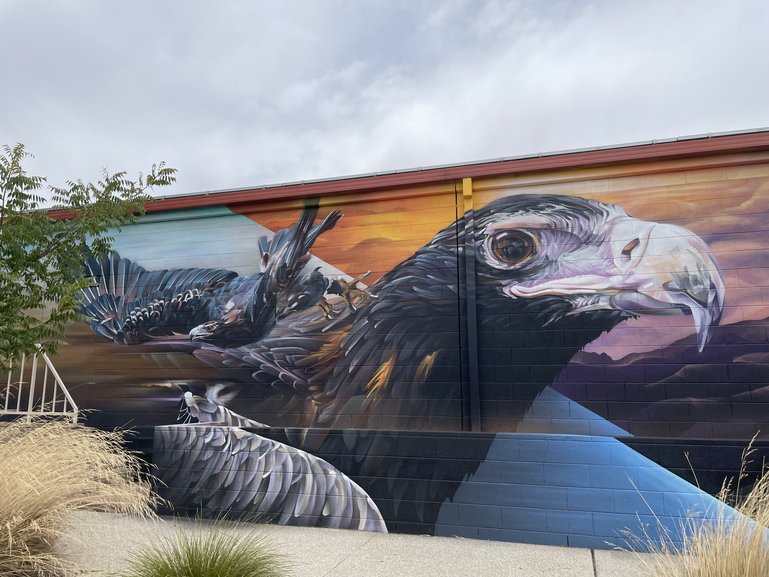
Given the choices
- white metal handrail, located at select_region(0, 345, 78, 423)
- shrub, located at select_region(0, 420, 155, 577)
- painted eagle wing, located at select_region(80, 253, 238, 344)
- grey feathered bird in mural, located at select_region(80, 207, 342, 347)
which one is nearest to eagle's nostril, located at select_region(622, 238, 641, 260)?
grey feathered bird in mural, located at select_region(80, 207, 342, 347)

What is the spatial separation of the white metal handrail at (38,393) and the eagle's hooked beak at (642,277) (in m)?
5.92

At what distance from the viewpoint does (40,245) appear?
5.17 meters

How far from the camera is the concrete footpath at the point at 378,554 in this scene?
179 inches

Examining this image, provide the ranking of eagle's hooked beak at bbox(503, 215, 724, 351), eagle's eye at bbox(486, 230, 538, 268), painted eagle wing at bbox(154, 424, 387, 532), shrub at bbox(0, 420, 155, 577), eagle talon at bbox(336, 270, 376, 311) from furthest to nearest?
eagle talon at bbox(336, 270, 376, 311), eagle's eye at bbox(486, 230, 538, 268), painted eagle wing at bbox(154, 424, 387, 532), eagle's hooked beak at bbox(503, 215, 724, 351), shrub at bbox(0, 420, 155, 577)

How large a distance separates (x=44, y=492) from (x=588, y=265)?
17.9 feet

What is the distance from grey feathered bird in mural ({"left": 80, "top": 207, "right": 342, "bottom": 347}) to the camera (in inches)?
272

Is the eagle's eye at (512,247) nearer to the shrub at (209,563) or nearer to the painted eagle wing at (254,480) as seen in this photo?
the painted eagle wing at (254,480)

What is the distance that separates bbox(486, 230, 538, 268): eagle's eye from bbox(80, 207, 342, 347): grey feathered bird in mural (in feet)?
6.38

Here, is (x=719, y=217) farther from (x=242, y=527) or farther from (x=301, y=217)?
(x=242, y=527)

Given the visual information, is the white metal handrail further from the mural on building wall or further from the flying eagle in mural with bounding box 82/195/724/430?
the flying eagle in mural with bounding box 82/195/724/430

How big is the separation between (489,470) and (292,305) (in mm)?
3014

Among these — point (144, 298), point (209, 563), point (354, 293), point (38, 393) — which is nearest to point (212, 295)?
point (144, 298)

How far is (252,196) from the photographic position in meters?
7.07

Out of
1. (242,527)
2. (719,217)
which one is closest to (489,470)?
(242,527)
